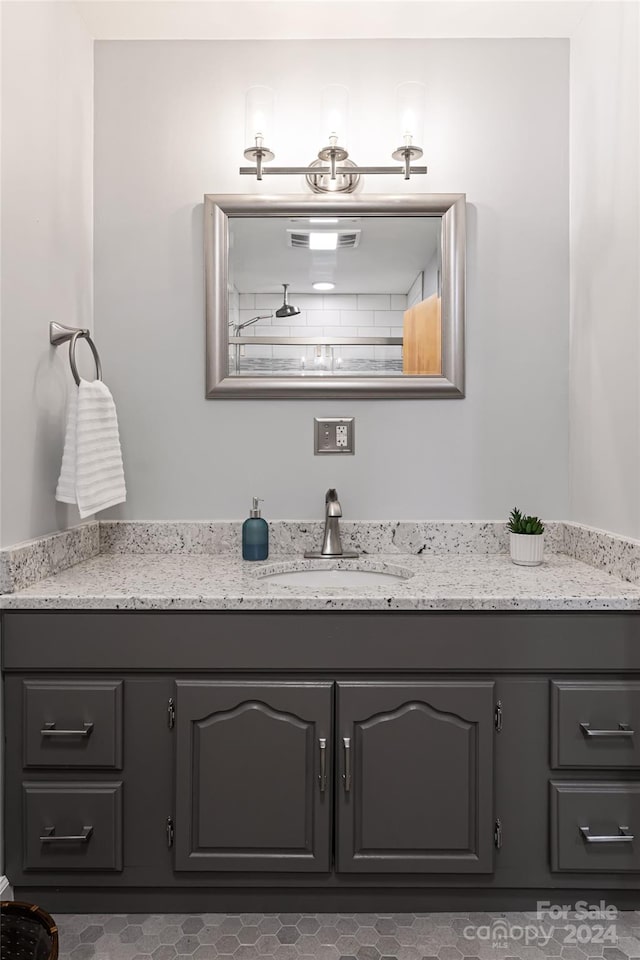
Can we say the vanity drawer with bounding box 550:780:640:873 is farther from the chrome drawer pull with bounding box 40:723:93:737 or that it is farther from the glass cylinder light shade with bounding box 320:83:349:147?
the glass cylinder light shade with bounding box 320:83:349:147

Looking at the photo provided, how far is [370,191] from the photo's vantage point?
1936 millimetres

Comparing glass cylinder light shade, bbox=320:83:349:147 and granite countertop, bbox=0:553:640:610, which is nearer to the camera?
granite countertop, bbox=0:553:640:610

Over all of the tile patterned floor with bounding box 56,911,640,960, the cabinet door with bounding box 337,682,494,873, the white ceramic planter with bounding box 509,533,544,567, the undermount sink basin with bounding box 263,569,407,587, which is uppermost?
the white ceramic planter with bounding box 509,533,544,567

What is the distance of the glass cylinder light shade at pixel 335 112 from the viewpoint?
5.99 ft

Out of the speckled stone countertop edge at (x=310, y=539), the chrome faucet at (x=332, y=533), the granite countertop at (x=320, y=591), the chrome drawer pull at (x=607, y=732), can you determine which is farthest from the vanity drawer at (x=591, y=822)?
the chrome faucet at (x=332, y=533)

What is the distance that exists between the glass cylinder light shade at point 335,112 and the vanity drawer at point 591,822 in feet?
5.85

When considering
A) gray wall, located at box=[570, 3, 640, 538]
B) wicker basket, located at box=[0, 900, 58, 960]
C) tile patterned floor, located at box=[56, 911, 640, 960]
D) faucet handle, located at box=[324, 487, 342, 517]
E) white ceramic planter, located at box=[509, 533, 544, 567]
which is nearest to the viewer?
wicker basket, located at box=[0, 900, 58, 960]

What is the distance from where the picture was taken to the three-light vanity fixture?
1810mm

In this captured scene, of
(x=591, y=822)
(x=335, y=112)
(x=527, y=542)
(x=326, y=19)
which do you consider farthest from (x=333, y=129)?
(x=591, y=822)

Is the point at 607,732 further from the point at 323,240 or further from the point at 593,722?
the point at 323,240

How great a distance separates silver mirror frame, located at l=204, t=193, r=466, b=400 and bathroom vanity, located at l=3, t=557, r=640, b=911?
0.74 meters

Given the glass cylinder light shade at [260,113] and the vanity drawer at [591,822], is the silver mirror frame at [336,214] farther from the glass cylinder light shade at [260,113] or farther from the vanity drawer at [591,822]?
the vanity drawer at [591,822]

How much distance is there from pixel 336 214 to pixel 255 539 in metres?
1.00

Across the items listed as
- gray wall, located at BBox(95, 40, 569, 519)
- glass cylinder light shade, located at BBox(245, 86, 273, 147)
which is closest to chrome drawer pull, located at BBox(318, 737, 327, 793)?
gray wall, located at BBox(95, 40, 569, 519)
